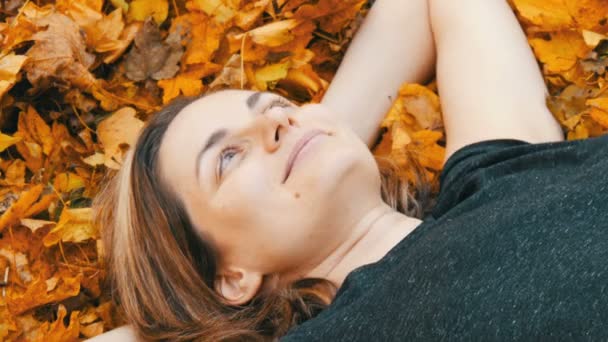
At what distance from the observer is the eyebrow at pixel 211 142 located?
5.26ft

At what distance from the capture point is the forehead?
1616 millimetres

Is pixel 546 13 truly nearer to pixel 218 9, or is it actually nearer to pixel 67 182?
pixel 218 9

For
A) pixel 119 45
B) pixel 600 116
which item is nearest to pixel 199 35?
pixel 119 45

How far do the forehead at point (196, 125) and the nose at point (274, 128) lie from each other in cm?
6

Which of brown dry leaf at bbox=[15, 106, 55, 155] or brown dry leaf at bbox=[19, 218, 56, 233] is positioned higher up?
brown dry leaf at bbox=[15, 106, 55, 155]

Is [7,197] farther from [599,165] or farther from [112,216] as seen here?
[599,165]

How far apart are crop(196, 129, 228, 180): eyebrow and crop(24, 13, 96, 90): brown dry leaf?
523mm

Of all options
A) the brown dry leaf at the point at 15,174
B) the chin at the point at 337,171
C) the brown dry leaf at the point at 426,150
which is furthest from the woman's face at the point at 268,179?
the brown dry leaf at the point at 15,174

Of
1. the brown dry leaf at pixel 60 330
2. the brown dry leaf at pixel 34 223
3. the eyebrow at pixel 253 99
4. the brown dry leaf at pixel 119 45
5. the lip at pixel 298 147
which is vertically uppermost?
the eyebrow at pixel 253 99

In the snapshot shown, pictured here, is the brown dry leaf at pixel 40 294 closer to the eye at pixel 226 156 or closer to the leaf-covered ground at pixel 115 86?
the leaf-covered ground at pixel 115 86

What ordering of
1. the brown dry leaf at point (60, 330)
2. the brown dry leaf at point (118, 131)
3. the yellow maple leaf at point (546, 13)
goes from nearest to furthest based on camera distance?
the brown dry leaf at point (60, 330) → the yellow maple leaf at point (546, 13) → the brown dry leaf at point (118, 131)

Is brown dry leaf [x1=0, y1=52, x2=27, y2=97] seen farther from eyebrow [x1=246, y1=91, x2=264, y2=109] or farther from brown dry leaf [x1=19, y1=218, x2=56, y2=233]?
eyebrow [x1=246, y1=91, x2=264, y2=109]

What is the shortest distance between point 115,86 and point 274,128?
2.13 ft

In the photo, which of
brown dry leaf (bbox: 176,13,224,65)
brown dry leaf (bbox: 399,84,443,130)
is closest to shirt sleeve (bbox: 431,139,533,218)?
brown dry leaf (bbox: 399,84,443,130)
